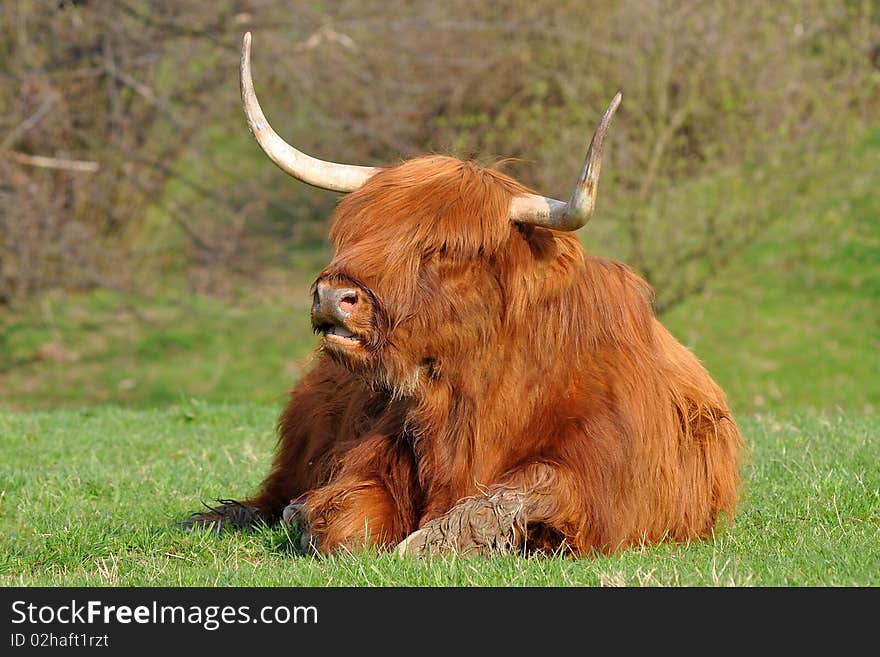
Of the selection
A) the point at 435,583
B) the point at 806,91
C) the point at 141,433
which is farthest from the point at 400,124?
the point at 435,583

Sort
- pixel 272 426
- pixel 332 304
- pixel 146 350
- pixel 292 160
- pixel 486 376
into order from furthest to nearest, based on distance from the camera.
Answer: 1. pixel 146 350
2. pixel 272 426
3. pixel 292 160
4. pixel 486 376
5. pixel 332 304

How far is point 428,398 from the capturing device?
482 cm

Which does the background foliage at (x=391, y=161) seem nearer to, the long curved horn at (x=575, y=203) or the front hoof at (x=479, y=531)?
the front hoof at (x=479, y=531)

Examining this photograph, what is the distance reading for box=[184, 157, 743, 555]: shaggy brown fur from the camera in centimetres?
462

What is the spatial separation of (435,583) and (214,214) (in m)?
13.4

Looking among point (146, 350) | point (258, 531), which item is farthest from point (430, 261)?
point (146, 350)

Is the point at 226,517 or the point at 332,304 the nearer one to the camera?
the point at 332,304

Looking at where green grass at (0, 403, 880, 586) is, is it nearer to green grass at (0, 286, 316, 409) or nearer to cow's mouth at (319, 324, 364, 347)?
cow's mouth at (319, 324, 364, 347)

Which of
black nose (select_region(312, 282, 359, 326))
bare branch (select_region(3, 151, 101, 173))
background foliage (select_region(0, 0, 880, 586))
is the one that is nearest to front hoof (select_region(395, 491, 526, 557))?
black nose (select_region(312, 282, 359, 326))

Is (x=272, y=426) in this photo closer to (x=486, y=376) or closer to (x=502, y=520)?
(x=486, y=376)

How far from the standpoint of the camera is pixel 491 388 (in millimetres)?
4816

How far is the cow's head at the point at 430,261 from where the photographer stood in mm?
4480

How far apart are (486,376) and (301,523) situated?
1.01 m

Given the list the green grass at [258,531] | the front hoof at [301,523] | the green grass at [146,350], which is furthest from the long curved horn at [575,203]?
the green grass at [146,350]
